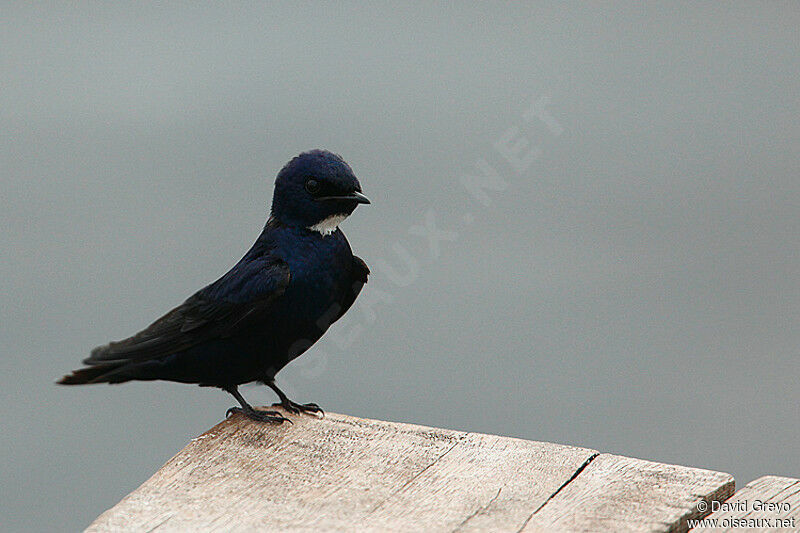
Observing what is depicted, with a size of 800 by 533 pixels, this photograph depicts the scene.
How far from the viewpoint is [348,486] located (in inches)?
97.3

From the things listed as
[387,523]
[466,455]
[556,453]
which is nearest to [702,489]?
[556,453]

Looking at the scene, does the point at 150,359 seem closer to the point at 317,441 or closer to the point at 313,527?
the point at 317,441

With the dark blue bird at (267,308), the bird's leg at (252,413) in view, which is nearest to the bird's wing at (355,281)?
the dark blue bird at (267,308)

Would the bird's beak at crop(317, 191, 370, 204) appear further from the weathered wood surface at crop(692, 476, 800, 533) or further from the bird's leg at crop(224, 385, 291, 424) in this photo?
the weathered wood surface at crop(692, 476, 800, 533)

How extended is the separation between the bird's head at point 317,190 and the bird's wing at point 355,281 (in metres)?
0.22

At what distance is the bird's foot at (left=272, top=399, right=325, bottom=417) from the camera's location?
325 centimetres

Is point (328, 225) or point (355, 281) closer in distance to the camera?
point (328, 225)

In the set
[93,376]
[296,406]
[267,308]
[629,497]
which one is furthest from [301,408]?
[629,497]

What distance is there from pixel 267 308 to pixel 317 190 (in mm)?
399

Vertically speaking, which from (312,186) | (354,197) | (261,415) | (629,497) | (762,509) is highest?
(312,186)

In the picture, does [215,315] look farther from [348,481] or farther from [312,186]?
[348,481]

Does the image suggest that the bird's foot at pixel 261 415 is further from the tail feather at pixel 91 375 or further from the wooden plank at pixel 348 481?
the tail feather at pixel 91 375

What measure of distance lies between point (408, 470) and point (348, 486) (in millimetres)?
173

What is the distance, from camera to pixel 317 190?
330 centimetres
